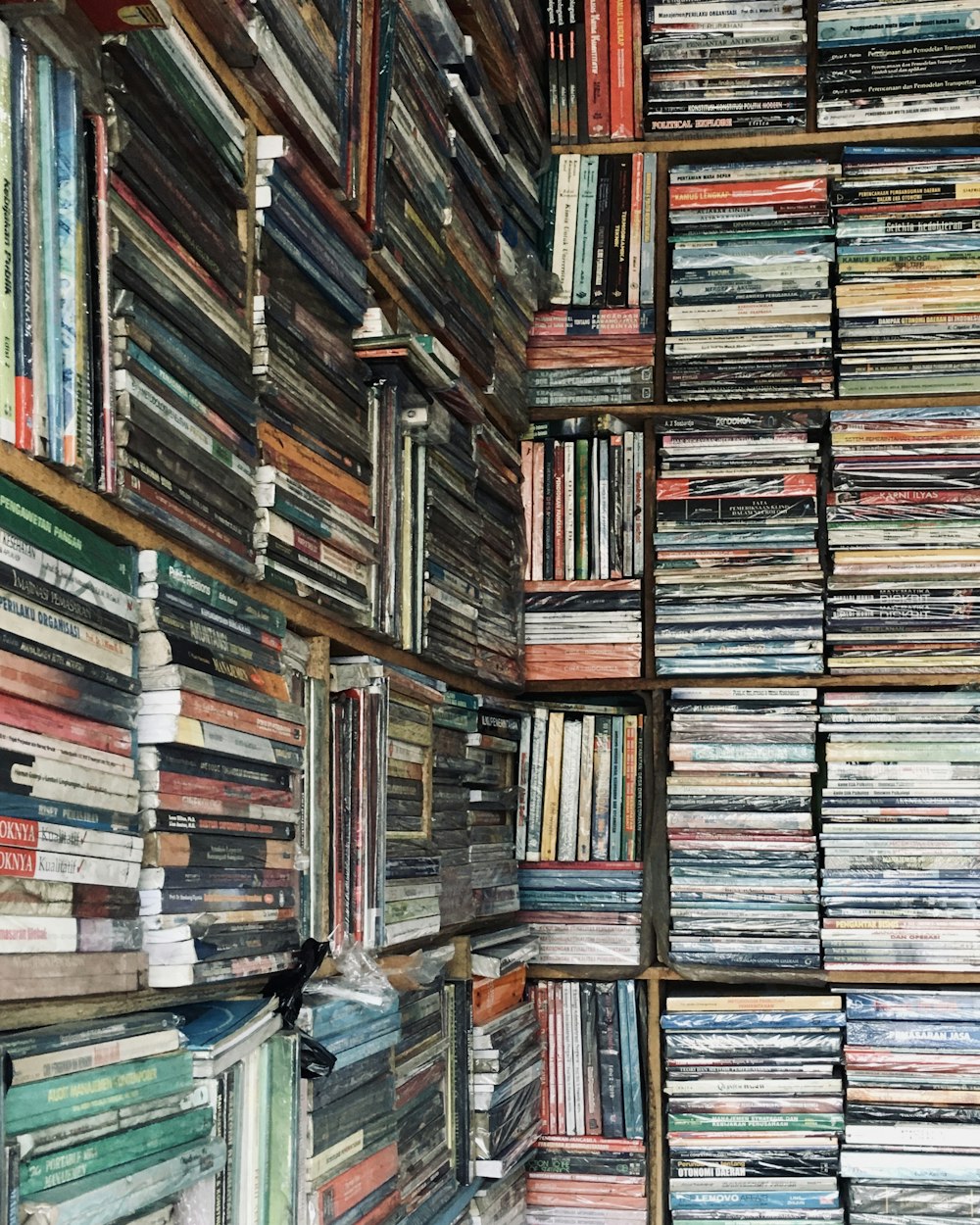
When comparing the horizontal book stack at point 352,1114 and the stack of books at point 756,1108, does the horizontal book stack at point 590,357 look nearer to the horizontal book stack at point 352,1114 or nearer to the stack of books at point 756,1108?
the stack of books at point 756,1108

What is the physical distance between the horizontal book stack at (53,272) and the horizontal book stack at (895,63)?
2122mm

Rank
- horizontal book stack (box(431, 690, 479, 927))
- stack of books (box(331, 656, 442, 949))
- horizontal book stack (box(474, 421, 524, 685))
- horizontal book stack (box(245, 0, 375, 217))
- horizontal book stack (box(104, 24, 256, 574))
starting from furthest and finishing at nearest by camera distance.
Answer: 1. horizontal book stack (box(474, 421, 524, 685))
2. horizontal book stack (box(431, 690, 479, 927))
3. stack of books (box(331, 656, 442, 949))
4. horizontal book stack (box(245, 0, 375, 217))
5. horizontal book stack (box(104, 24, 256, 574))

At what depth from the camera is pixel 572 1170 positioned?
2.81 m

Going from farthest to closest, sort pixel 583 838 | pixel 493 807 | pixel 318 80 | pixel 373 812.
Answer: pixel 583 838
pixel 493 807
pixel 373 812
pixel 318 80

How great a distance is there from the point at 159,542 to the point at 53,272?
11.4 inches

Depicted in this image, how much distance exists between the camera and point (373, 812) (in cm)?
184

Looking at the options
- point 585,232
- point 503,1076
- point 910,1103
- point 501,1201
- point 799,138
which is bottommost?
point 501,1201

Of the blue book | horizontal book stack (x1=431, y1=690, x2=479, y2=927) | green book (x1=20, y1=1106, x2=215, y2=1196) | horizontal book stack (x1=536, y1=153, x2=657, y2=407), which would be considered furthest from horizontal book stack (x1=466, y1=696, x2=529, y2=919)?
green book (x1=20, y1=1106, x2=215, y2=1196)

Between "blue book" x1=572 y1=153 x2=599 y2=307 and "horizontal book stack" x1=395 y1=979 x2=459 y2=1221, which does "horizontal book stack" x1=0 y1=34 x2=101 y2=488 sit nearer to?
"horizontal book stack" x1=395 y1=979 x2=459 y2=1221

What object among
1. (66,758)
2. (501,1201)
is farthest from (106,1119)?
(501,1201)

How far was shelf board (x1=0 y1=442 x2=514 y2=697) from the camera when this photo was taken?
113cm

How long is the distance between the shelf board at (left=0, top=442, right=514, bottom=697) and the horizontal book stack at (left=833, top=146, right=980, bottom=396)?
123 cm

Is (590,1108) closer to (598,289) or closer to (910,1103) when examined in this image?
(910,1103)

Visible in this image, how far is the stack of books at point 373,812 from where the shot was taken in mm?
1810
